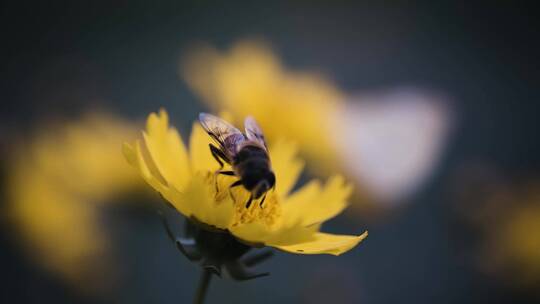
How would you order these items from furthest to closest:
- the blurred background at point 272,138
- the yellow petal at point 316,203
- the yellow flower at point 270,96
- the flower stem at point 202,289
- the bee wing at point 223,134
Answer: the yellow flower at point 270,96 → the blurred background at point 272,138 → the yellow petal at point 316,203 → the bee wing at point 223,134 → the flower stem at point 202,289

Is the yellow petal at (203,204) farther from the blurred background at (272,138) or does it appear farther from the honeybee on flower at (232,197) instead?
the blurred background at (272,138)

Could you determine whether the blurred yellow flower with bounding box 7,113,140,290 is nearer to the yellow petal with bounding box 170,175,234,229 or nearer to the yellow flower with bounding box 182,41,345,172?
the yellow flower with bounding box 182,41,345,172

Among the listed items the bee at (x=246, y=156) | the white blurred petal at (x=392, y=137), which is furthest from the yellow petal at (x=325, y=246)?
the white blurred petal at (x=392, y=137)

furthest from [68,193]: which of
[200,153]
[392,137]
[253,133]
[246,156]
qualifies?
[392,137]

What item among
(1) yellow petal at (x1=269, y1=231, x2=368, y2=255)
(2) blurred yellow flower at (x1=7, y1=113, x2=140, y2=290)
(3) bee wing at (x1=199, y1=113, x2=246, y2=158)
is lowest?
(2) blurred yellow flower at (x1=7, y1=113, x2=140, y2=290)

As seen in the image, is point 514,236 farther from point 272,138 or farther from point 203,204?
point 203,204

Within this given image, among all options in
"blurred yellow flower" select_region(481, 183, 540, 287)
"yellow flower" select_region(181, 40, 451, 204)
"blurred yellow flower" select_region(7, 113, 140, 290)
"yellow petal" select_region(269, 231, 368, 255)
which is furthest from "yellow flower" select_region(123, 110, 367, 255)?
"blurred yellow flower" select_region(481, 183, 540, 287)
